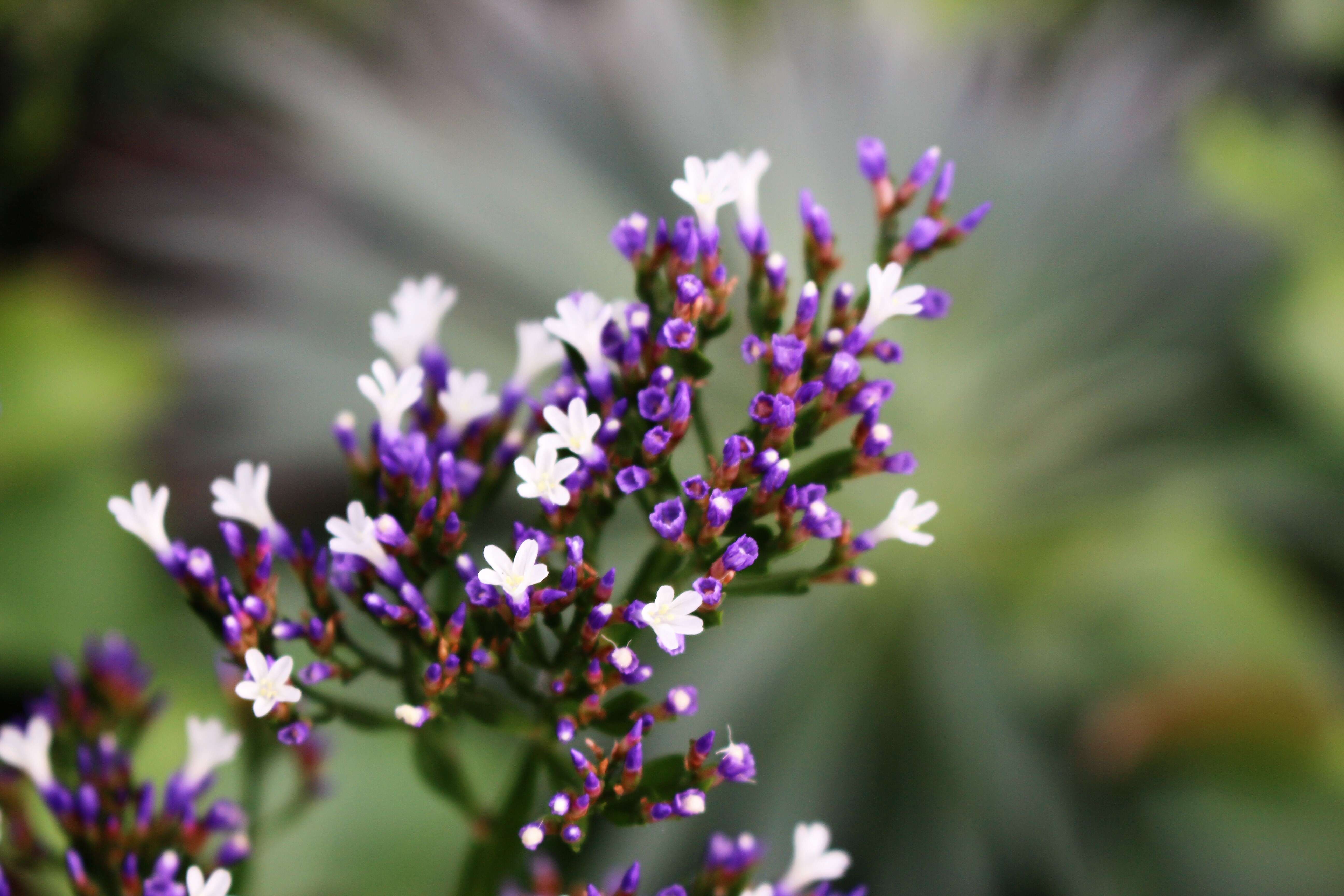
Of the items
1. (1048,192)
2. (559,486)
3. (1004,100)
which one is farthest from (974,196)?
(559,486)

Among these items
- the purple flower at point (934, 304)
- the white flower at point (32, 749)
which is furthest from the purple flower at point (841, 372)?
the white flower at point (32, 749)

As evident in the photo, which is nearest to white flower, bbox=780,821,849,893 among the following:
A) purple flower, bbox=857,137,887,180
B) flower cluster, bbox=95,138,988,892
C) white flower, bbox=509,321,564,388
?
flower cluster, bbox=95,138,988,892

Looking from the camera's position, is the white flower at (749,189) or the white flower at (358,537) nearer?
the white flower at (358,537)

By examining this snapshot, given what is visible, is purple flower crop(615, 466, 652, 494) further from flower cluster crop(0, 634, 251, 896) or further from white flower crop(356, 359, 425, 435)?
flower cluster crop(0, 634, 251, 896)

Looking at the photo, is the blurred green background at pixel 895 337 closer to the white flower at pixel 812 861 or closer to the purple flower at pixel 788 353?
the white flower at pixel 812 861

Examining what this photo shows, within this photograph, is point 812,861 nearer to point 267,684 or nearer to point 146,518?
point 267,684
